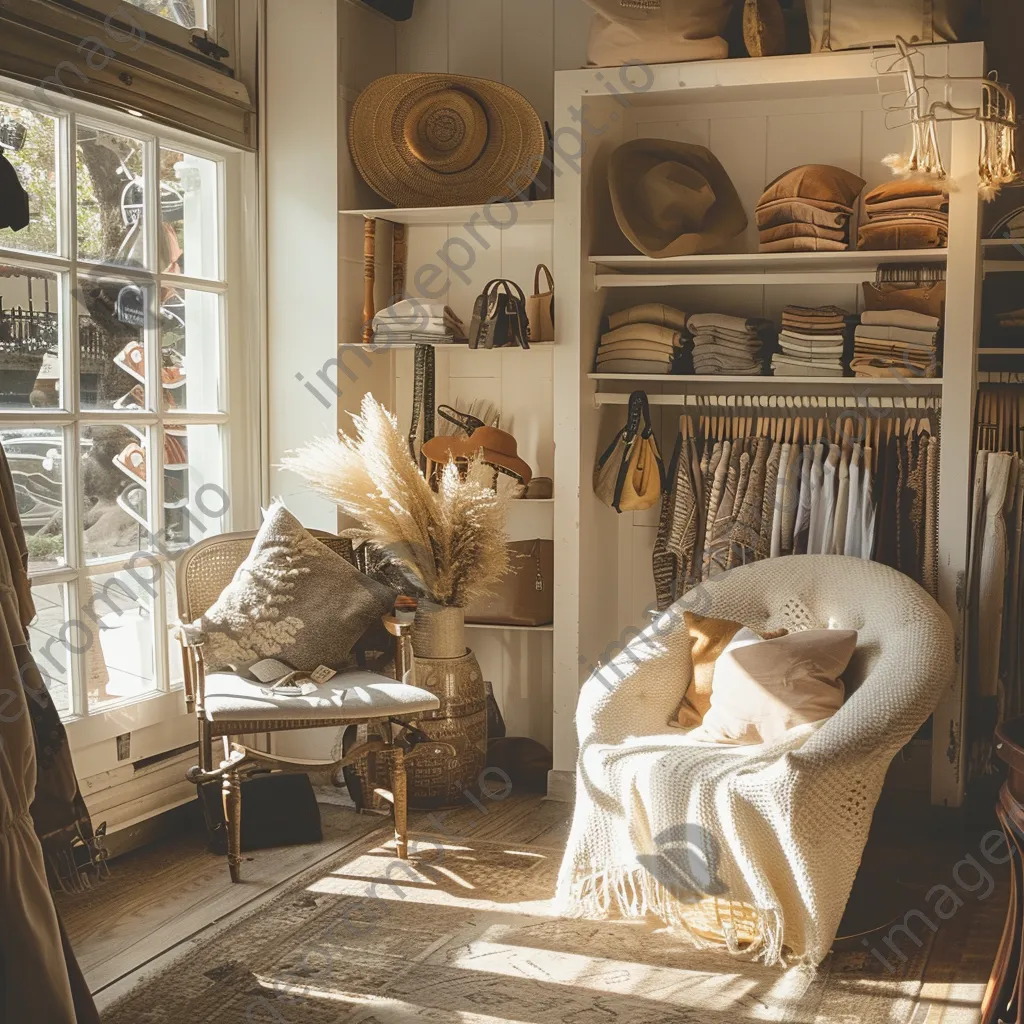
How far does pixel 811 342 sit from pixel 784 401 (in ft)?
0.75

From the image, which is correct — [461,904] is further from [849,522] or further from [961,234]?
[961,234]

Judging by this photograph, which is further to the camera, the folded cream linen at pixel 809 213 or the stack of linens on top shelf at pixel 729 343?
the stack of linens on top shelf at pixel 729 343

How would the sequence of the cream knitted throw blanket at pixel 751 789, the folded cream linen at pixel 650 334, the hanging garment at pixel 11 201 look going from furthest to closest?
the folded cream linen at pixel 650 334 < the cream knitted throw blanket at pixel 751 789 < the hanging garment at pixel 11 201

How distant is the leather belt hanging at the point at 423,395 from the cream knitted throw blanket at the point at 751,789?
1.13 m

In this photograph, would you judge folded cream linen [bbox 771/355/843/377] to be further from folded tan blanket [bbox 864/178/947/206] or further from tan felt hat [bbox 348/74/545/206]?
tan felt hat [bbox 348/74/545/206]

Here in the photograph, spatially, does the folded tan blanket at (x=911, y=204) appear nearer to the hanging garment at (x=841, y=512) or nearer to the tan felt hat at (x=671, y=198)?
the tan felt hat at (x=671, y=198)

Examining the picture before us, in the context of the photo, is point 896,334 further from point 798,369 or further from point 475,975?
point 475,975

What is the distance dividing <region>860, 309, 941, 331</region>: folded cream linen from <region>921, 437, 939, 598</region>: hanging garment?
0.36 meters

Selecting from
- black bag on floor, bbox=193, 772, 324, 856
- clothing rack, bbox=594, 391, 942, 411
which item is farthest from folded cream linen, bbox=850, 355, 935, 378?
black bag on floor, bbox=193, 772, 324, 856

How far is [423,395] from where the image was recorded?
4.13 metres

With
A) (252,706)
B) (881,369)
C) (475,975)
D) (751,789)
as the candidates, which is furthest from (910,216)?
(475,975)

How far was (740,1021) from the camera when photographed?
2586mm

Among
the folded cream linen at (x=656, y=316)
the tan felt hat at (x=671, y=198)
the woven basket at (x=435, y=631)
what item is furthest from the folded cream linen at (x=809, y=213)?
the woven basket at (x=435, y=631)

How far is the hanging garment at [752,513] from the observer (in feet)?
12.7
